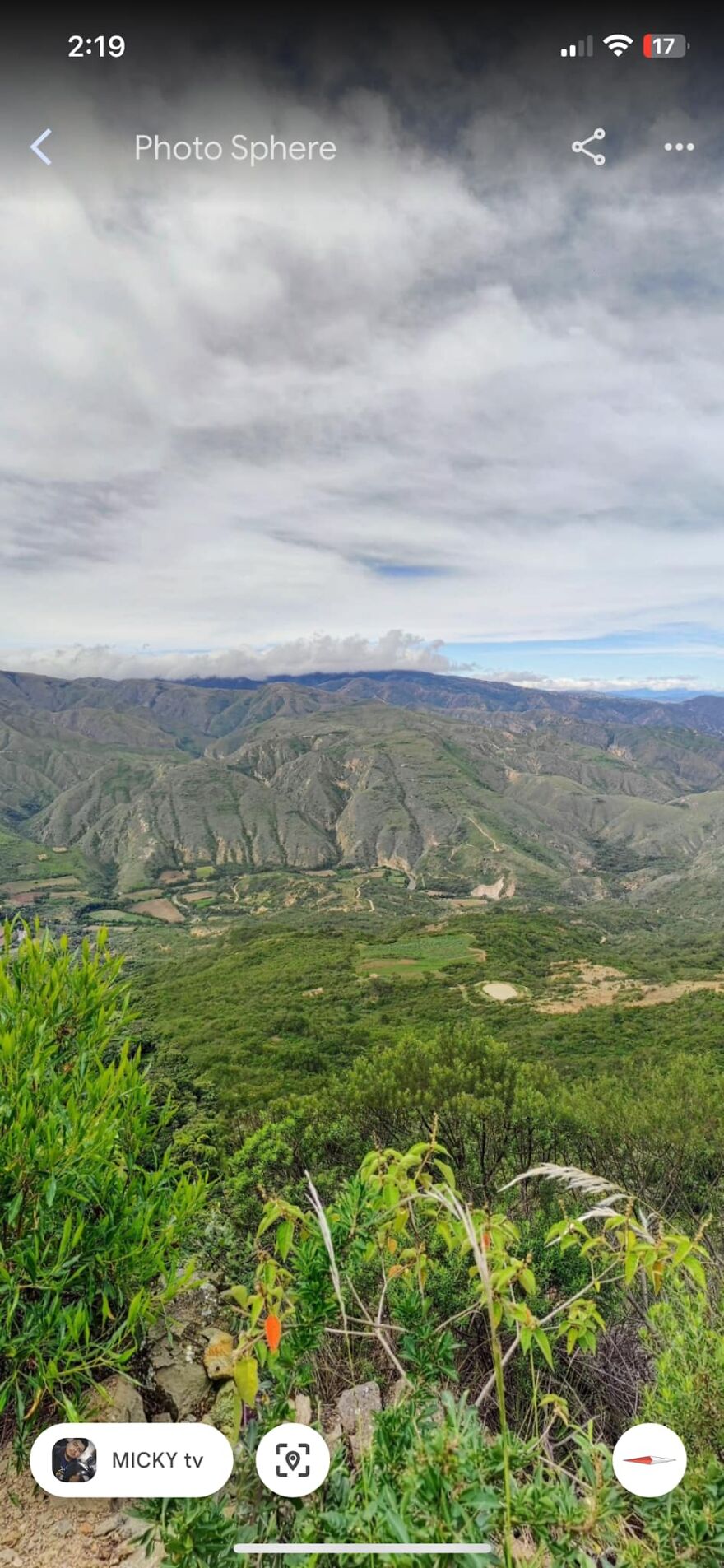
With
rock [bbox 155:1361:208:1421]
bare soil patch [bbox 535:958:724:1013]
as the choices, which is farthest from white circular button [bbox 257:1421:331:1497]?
bare soil patch [bbox 535:958:724:1013]

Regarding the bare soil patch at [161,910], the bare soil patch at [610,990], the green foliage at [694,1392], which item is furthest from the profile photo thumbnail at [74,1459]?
the bare soil patch at [161,910]

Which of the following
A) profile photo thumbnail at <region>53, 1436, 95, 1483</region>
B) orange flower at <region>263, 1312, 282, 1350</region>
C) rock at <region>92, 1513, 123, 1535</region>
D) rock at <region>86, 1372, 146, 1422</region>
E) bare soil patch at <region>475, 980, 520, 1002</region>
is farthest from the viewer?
bare soil patch at <region>475, 980, 520, 1002</region>

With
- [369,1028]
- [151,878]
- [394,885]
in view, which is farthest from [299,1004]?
[151,878]

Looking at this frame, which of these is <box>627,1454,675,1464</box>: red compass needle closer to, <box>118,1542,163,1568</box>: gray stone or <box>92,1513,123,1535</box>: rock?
<box>118,1542,163,1568</box>: gray stone

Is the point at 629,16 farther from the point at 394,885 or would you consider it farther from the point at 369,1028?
the point at 394,885

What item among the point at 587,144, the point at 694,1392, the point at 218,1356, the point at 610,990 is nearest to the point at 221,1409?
the point at 218,1356

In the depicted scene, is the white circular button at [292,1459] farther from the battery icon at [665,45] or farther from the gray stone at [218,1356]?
the battery icon at [665,45]
